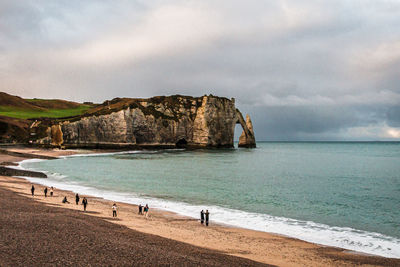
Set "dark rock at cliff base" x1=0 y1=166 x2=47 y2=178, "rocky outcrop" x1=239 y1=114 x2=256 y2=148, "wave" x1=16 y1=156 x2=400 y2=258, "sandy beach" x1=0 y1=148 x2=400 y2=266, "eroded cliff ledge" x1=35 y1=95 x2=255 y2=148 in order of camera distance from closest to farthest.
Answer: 1. "sandy beach" x1=0 y1=148 x2=400 y2=266
2. "wave" x1=16 y1=156 x2=400 y2=258
3. "dark rock at cliff base" x1=0 y1=166 x2=47 y2=178
4. "eroded cliff ledge" x1=35 y1=95 x2=255 y2=148
5. "rocky outcrop" x1=239 y1=114 x2=256 y2=148

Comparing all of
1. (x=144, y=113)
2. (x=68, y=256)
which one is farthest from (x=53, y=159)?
(x=68, y=256)

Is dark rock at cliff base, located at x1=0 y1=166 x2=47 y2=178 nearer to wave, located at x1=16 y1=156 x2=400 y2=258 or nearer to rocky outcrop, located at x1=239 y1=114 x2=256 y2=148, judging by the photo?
wave, located at x1=16 y1=156 x2=400 y2=258

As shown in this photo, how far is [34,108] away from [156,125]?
76431 mm

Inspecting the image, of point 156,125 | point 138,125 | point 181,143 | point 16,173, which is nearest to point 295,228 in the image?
point 16,173

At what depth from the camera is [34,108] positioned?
484 feet

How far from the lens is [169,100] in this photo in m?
129

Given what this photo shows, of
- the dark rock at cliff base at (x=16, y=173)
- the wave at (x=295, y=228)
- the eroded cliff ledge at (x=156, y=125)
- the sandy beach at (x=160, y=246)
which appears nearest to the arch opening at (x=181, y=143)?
the eroded cliff ledge at (x=156, y=125)

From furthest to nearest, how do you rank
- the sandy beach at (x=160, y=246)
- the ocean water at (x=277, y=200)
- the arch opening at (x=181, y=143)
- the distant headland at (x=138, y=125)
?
the arch opening at (x=181, y=143) → the distant headland at (x=138, y=125) → the ocean water at (x=277, y=200) → the sandy beach at (x=160, y=246)

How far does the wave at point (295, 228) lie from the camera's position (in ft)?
56.1

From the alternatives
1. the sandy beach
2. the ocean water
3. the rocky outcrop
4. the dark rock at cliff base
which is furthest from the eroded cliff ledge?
the sandy beach

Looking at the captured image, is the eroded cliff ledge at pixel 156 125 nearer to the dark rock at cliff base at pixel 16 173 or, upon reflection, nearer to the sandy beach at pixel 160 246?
the dark rock at cliff base at pixel 16 173

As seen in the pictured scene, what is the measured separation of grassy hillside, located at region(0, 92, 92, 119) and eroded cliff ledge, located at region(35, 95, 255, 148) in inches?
983

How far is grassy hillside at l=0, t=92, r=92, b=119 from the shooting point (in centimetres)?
12650

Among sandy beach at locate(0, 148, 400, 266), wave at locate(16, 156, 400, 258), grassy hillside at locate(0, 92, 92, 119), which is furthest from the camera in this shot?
grassy hillside at locate(0, 92, 92, 119)
